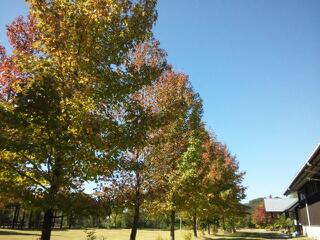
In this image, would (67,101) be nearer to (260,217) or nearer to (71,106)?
(71,106)

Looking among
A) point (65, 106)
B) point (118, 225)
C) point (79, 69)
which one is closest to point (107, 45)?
point (79, 69)

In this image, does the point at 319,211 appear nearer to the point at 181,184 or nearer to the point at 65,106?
the point at 181,184

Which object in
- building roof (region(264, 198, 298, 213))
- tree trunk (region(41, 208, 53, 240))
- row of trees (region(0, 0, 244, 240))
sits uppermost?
building roof (region(264, 198, 298, 213))

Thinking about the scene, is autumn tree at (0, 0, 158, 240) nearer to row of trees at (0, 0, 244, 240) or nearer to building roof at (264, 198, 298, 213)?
row of trees at (0, 0, 244, 240)

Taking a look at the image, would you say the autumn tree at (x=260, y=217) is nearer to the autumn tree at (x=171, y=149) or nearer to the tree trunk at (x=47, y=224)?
the autumn tree at (x=171, y=149)

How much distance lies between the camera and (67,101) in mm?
8414

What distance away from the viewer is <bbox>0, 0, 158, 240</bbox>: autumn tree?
26.1 feet

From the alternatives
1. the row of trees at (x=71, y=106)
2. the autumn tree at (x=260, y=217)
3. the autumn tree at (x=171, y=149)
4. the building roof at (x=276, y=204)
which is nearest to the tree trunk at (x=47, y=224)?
the row of trees at (x=71, y=106)

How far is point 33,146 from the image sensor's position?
774 centimetres

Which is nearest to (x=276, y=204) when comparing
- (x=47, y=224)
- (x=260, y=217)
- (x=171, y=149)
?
(x=260, y=217)

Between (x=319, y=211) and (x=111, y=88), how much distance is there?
86.3 ft

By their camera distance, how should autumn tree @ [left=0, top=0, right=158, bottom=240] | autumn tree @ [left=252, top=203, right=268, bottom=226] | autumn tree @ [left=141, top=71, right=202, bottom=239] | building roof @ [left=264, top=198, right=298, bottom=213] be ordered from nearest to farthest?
1. autumn tree @ [left=0, top=0, right=158, bottom=240]
2. autumn tree @ [left=141, top=71, right=202, bottom=239]
3. building roof @ [left=264, top=198, right=298, bottom=213]
4. autumn tree @ [left=252, top=203, right=268, bottom=226]

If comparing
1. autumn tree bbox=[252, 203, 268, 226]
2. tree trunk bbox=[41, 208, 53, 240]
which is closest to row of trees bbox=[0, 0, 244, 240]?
tree trunk bbox=[41, 208, 53, 240]

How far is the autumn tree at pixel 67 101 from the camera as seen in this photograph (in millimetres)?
7949
